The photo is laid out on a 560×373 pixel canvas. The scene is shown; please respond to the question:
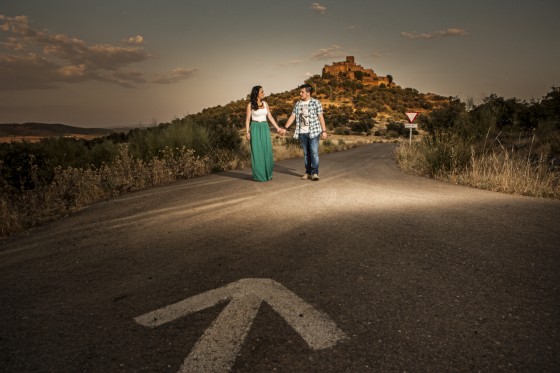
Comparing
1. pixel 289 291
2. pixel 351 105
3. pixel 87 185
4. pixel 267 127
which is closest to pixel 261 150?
pixel 267 127

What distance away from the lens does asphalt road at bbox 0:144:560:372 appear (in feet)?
7.41

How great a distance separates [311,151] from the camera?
369 inches

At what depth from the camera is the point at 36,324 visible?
2.76 metres

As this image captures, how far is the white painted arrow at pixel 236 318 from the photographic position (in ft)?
7.36

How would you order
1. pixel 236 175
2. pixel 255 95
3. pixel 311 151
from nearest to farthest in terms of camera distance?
pixel 255 95, pixel 311 151, pixel 236 175

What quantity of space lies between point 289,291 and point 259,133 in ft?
21.5

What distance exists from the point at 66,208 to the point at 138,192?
1960 millimetres

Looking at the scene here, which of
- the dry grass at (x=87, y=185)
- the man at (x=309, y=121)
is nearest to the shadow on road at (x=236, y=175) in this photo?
the dry grass at (x=87, y=185)

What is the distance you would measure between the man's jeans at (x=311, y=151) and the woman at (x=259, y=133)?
655 millimetres

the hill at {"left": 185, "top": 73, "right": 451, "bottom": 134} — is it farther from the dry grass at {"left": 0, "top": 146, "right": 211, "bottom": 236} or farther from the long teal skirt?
the long teal skirt

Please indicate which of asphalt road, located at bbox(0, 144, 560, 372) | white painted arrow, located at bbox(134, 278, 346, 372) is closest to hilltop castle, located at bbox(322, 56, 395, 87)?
asphalt road, located at bbox(0, 144, 560, 372)

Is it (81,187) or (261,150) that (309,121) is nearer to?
(261,150)

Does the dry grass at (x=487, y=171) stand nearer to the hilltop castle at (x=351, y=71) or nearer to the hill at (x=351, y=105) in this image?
the hill at (x=351, y=105)

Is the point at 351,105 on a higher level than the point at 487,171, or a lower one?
higher
